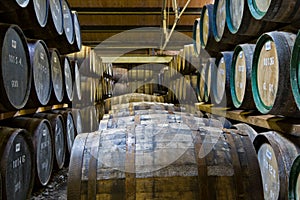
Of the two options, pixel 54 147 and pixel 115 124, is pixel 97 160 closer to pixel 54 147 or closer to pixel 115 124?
pixel 115 124

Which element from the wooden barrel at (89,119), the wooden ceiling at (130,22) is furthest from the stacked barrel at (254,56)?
the wooden ceiling at (130,22)

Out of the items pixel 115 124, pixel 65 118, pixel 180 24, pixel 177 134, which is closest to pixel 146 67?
pixel 180 24

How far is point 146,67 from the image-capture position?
43.8ft

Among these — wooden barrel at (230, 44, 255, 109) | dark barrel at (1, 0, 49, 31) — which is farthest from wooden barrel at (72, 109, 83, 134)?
wooden barrel at (230, 44, 255, 109)

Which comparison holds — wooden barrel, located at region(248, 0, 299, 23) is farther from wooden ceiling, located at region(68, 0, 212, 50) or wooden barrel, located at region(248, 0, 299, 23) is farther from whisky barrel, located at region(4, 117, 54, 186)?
wooden ceiling, located at region(68, 0, 212, 50)

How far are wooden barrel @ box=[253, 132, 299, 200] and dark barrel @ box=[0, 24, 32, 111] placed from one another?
1974mm

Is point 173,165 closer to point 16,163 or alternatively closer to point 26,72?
point 16,163

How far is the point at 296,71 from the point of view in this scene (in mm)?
1864

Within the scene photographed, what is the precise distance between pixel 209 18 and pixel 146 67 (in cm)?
944

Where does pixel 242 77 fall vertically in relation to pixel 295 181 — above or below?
above

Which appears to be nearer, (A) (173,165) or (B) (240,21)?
(A) (173,165)

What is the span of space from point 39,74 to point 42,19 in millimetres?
575

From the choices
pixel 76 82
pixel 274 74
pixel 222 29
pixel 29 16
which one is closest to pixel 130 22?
pixel 76 82

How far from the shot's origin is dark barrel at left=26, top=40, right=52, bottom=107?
10.2 feet
